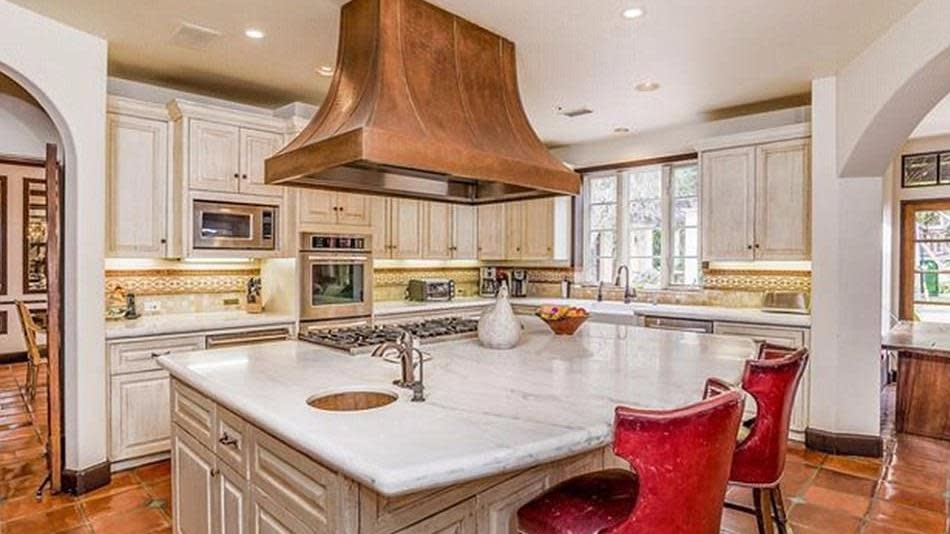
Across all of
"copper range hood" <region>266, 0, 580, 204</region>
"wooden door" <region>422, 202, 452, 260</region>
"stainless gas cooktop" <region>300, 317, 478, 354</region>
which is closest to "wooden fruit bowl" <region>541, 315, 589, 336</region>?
"stainless gas cooktop" <region>300, 317, 478, 354</region>

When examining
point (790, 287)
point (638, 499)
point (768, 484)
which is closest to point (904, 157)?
point (790, 287)

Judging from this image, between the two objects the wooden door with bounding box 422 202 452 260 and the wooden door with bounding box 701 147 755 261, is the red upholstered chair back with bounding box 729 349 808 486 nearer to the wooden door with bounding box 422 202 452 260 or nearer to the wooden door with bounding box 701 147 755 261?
the wooden door with bounding box 701 147 755 261

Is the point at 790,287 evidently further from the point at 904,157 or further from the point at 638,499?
the point at 638,499

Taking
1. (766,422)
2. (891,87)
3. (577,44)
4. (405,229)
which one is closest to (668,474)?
(766,422)

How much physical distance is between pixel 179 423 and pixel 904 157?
7.30 m

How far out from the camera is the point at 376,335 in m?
2.66

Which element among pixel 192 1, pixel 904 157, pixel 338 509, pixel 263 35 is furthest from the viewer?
pixel 904 157

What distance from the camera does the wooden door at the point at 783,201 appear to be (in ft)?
13.3

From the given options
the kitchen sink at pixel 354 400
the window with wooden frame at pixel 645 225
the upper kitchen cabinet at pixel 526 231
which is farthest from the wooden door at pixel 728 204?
the kitchen sink at pixel 354 400

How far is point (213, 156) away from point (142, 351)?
4.60 ft

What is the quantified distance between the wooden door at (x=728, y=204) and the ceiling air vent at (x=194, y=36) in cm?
383

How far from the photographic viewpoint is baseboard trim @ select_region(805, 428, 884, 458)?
11.9ft

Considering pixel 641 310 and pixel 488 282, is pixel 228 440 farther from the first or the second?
pixel 488 282

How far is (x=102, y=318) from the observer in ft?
10.5
